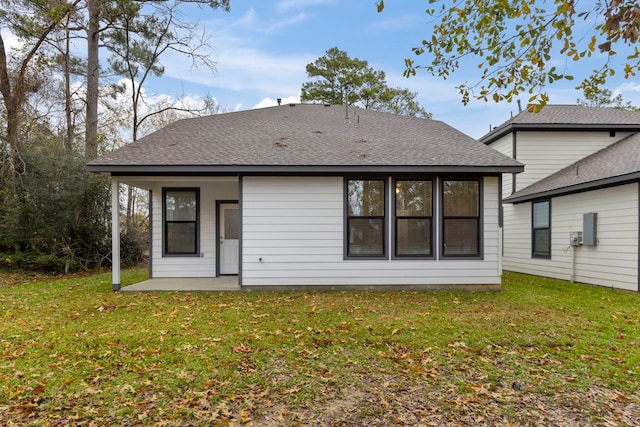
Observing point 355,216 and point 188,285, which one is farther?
point 188,285

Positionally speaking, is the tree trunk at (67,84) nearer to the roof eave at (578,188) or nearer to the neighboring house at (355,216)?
the neighboring house at (355,216)

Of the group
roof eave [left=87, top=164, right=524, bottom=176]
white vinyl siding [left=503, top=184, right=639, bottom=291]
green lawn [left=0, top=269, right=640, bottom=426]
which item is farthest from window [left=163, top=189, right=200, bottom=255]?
white vinyl siding [left=503, top=184, right=639, bottom=291]

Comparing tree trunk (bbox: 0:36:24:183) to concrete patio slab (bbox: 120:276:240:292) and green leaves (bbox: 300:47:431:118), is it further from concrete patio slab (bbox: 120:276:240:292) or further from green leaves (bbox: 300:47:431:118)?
green leaves (bbox: 300:47:431:118)

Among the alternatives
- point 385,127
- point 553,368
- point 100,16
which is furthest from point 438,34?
point 100,16

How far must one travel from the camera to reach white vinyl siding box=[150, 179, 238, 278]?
8.70 m

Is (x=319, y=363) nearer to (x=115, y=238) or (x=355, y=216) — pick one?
(x=355, y=216)

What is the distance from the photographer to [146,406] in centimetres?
291

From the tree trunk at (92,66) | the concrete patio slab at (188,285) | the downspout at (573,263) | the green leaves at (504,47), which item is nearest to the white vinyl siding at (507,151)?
the downspout at (573,263)

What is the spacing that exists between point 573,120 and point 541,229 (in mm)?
3806

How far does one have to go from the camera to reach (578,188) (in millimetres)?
8547

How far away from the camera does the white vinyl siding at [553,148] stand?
11031mm

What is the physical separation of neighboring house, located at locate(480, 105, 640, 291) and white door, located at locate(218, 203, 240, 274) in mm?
8090

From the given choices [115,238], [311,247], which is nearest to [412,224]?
[311,247]

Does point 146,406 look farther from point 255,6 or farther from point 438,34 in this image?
point 255,6
